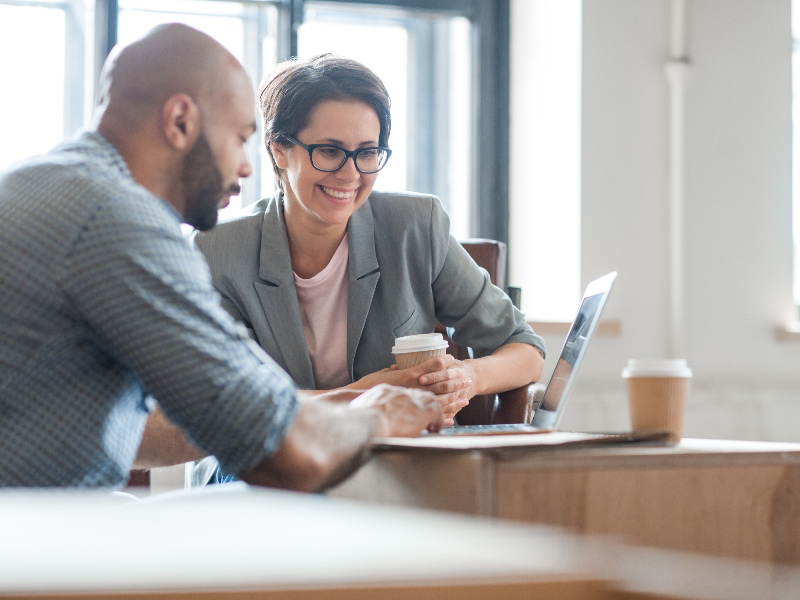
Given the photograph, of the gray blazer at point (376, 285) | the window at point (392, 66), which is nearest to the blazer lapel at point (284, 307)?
the gray blazer at point (376, 285)

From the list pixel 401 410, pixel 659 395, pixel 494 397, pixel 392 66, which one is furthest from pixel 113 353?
pixel 392 66

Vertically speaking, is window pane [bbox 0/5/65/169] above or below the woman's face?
above

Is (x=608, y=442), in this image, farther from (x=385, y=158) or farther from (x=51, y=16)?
(x=51, y=16)

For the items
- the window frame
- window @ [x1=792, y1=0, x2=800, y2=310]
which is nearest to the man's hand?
the window frame

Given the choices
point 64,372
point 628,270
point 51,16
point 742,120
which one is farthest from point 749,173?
point 64,372

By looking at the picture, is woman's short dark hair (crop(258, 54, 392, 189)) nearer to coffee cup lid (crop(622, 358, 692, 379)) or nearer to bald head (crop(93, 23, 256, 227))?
bald head (crop(93, 23, 256, 227))

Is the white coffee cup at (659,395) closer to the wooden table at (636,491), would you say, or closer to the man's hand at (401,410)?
the wooden table at (636,491)

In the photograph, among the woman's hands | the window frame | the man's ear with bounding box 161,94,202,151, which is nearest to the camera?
the man's ear with bounding box 161,94,202,151

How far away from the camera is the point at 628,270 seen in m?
3.13

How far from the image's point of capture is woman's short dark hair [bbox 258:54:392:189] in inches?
75.5

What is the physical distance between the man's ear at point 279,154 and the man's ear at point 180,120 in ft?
2.65

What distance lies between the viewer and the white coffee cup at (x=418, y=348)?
1.61 meters

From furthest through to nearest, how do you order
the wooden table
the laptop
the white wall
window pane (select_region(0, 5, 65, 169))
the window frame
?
the window frame → the white wall → window pane (select_region(0, 5, 65, 169)) → the laptop → the wooden table

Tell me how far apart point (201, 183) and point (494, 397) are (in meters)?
1.04
